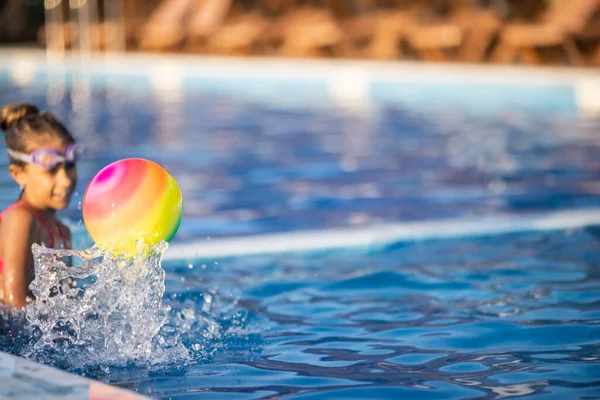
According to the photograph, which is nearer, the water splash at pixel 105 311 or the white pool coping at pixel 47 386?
the white pool coping at pixel 47 386

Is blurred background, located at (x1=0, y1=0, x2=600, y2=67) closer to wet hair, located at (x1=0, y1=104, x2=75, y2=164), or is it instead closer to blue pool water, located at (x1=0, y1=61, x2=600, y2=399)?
blue pool water, located at (x1=0, y1=61, x2=600, y2=399)

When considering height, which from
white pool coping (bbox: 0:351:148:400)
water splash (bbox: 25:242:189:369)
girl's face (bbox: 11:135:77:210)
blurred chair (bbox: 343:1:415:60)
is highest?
blurred chair (bbox: 343:1:415:60)

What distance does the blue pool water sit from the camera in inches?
115

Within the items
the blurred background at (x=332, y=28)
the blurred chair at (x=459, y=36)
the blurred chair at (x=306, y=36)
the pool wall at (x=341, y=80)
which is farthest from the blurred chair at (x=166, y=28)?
the blurred chair at (x=459, y=36)

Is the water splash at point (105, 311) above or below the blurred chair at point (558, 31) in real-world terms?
below

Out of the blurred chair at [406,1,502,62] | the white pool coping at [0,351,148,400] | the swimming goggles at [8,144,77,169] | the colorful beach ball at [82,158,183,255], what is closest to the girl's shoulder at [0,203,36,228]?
the swimming goggles at [8,144,77,169]

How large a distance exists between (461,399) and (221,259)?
213cm

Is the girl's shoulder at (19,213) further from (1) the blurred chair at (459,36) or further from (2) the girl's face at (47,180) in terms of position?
(1) the blurred chair at (459,36)

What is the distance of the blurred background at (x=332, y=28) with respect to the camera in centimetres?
1391

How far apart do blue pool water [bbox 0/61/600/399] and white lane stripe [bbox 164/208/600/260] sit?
7cm

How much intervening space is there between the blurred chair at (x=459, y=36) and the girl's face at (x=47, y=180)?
12189 mm

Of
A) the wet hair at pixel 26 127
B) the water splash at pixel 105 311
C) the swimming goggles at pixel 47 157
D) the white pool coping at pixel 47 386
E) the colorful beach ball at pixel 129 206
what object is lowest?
the white pool coping at pixel 47 386

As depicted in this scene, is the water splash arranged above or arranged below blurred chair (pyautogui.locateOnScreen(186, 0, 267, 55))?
below

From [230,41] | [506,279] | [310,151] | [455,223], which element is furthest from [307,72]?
[506,279]
